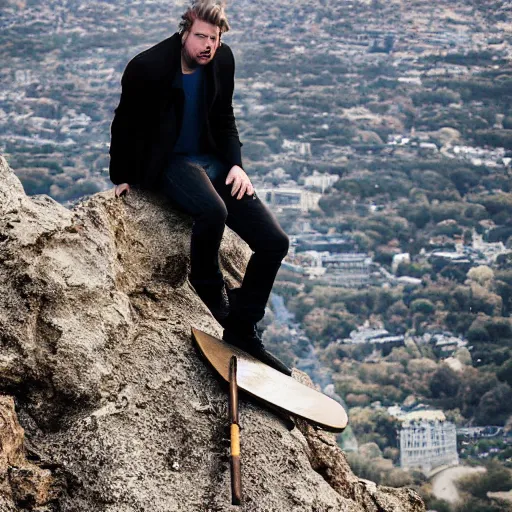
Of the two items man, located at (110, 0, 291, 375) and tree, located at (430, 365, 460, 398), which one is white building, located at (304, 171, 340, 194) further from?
man, located at (110, 0, 291, 375)

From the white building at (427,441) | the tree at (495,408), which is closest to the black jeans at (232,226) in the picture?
the white building at (427,441)

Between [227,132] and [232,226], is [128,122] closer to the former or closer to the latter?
[227,132]

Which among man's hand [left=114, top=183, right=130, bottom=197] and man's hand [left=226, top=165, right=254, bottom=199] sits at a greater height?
man's hand [left=226, top=165, right=254, bottom=199]

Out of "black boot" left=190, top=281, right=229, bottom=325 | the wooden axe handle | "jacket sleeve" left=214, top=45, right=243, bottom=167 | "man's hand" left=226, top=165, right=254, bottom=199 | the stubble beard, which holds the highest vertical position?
the stubble beard

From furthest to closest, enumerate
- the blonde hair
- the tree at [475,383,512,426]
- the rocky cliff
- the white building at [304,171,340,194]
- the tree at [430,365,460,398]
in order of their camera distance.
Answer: the white building at [304,171,340,194]
the tree at [430,365,460,398]
the tree at [475,383,512,426]
the blonde hair
the rocky cliff

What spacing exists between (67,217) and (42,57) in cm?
7071

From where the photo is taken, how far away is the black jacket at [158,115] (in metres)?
6.02

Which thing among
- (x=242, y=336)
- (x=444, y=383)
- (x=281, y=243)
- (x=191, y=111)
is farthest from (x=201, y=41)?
(x=444, y=383)

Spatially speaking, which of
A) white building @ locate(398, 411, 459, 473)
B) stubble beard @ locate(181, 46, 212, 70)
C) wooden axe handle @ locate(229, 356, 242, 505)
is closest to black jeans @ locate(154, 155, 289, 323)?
stubble beard @ locate(181, 46, 212, 70)

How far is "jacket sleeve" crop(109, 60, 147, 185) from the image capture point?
602cm

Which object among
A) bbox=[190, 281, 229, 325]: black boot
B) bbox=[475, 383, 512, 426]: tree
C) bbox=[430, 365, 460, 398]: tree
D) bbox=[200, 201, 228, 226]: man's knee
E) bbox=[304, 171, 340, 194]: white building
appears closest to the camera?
bbox=[200, 201, 228, 226]: man's knee

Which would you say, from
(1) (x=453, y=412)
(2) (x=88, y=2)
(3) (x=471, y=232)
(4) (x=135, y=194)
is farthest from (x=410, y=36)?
(4) (x=135, y=194)

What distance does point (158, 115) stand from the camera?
613 cm

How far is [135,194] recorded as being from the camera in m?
6.42
